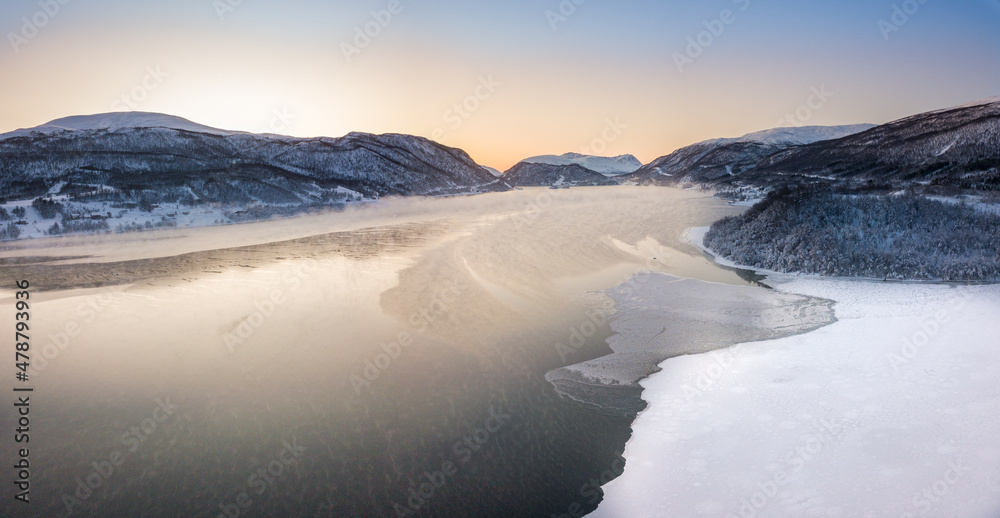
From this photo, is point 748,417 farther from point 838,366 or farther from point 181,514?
point 181,514

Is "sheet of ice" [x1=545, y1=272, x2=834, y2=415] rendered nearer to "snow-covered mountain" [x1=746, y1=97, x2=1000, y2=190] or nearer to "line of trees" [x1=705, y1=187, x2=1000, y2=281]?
"line of trees" [x1=705, y1=187, x2=1000, y2=281]

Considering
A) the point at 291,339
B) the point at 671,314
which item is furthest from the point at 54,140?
A: the point at 671,314

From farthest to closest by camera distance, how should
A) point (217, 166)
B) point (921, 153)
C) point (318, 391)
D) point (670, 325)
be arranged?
point (217, 166), point (921, 153), point (670, 325), point (318, 391)

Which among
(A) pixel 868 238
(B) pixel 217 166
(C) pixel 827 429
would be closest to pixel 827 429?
(C) pixel 827 429

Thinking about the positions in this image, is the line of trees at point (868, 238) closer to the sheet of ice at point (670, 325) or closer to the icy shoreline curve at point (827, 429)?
the sheet of ice at point (670, 325)

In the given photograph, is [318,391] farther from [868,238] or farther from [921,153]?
[921,153]

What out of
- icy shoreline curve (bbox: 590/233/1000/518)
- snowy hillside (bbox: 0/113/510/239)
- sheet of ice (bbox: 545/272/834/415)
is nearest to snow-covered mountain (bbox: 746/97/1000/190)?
sheet of ice (bbox: 545/272/834/415)
